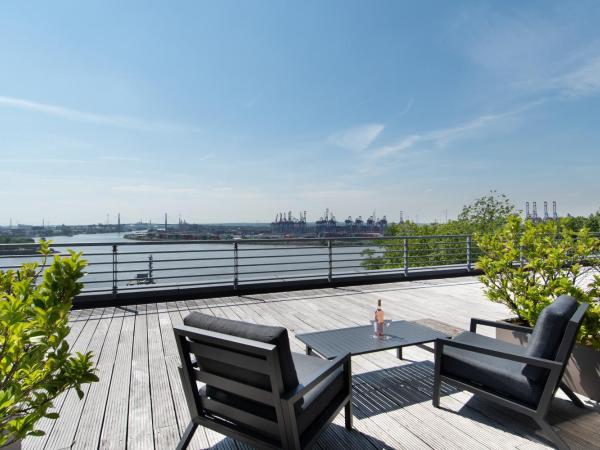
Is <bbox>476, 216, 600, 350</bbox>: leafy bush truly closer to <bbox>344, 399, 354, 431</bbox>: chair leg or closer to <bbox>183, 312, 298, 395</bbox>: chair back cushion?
<bbox>344, 399, 354, 431</bbox>: chair leg

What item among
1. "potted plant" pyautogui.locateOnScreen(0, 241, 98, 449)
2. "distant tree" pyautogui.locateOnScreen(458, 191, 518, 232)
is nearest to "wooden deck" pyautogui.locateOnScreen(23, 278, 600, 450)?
"potted plant" pyautogui.locateOnScreen(0, 241, 98, 449)

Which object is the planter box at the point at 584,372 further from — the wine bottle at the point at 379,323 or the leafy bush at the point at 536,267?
the wine bottle at the point at 379,323

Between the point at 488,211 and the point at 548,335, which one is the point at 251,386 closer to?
the point at 548,335

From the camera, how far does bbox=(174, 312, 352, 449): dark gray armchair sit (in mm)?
1479

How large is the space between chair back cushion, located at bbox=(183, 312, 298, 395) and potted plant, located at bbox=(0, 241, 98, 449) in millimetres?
548

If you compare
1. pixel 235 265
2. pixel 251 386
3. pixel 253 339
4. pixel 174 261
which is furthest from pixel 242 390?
pixel 174 261

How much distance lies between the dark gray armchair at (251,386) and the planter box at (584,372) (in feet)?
6.13

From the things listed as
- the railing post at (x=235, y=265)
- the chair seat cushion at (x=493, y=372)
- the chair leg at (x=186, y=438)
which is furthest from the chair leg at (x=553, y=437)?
the railing post at (x=235, y=265)

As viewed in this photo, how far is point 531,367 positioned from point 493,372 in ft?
0.74

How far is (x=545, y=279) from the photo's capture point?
292 cm

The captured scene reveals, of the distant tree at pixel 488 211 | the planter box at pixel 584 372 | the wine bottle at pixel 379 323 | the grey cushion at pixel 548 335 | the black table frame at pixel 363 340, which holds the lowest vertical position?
the planter box at pixel 584 372

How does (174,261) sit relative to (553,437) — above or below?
above

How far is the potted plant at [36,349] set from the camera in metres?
0.91

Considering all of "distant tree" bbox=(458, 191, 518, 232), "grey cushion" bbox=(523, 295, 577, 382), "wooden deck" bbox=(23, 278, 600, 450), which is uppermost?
"distant tree" bbox=(458, 191, 518, 232)
